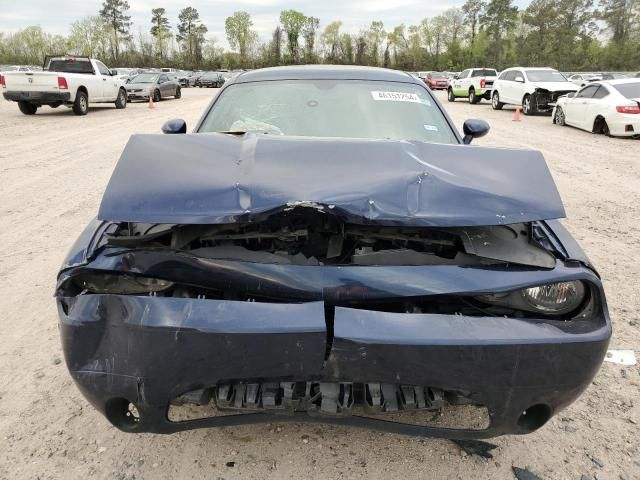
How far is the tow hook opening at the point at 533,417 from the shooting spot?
75.2 inches

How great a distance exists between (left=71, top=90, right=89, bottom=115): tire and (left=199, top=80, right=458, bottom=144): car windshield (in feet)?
49.8

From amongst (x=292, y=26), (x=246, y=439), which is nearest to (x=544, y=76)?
(x=246, y=439)

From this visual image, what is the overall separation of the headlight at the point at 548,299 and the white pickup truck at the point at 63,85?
16.5 metres

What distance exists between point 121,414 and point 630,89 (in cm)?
1442

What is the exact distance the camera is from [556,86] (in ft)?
59.1

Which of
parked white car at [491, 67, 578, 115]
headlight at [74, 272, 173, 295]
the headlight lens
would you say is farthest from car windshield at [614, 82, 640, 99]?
headlight at [74, 272, 173, 295]

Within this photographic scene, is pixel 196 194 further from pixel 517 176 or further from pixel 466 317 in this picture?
pixel 517 176

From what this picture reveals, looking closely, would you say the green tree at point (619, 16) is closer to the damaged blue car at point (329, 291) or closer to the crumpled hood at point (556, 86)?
the crumpled hood at point (556, 86)

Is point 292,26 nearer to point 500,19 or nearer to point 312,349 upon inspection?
point 500,19

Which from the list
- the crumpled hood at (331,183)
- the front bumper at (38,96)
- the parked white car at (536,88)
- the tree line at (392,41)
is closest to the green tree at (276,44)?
the tree line at (392,41)

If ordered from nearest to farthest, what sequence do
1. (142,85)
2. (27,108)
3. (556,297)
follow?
(556,297) < (27,108) < (142,85)

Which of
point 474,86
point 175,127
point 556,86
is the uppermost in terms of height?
point 175,127

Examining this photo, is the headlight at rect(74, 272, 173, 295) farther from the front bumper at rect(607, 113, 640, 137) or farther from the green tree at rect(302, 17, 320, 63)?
the green tree at rect(302, 17, 320, 63)

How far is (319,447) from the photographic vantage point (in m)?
2.32
